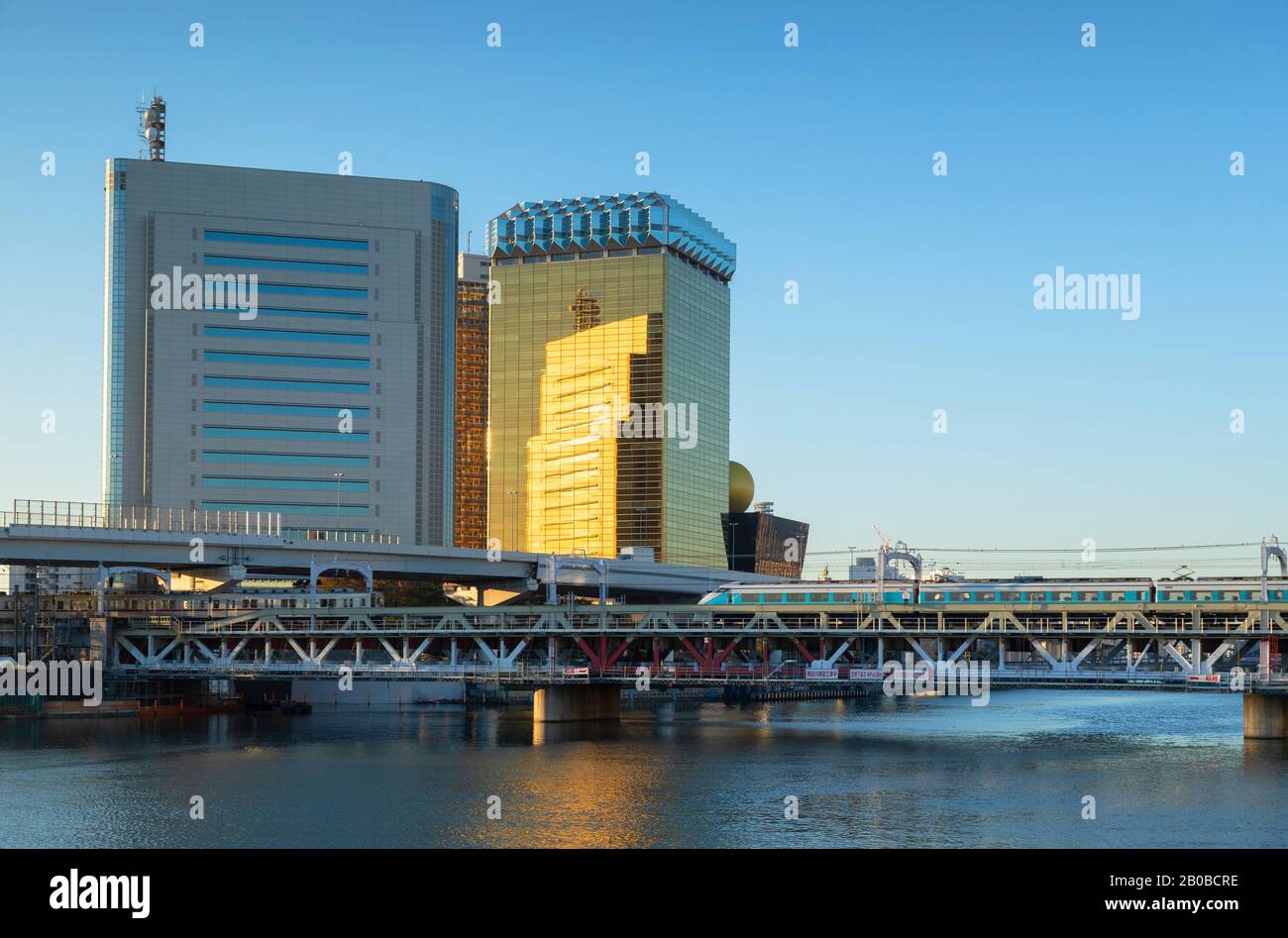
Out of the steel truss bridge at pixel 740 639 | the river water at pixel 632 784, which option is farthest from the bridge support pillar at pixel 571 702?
the steel truss bridge at pixel 740 639

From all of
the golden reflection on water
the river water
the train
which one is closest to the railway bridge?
the train

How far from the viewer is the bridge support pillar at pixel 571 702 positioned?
12144 cm

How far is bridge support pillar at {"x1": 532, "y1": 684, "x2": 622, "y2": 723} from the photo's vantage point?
12144 centimetres

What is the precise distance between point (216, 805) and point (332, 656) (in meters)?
70.1

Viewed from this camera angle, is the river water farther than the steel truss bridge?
No

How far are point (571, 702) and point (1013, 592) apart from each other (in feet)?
118

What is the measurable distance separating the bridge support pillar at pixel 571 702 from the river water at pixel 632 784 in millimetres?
2032

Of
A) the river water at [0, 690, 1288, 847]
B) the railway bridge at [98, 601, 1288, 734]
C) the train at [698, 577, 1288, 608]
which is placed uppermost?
the train at [698, 577, 1288, 608]

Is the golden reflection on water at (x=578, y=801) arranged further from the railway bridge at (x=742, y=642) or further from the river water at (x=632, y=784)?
the railway bridge at (x=742, y=642)

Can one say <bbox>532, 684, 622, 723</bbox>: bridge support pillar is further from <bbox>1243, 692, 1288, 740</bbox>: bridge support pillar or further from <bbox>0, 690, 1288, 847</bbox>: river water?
<bbox>1243, 692, 1288, 740</bbox>: bridge support pillar

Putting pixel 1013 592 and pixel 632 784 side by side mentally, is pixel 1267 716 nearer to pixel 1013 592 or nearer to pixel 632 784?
pixel 1013 592

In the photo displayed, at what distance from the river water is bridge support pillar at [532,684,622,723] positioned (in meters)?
2.03

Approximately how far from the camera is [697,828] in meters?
68.1
